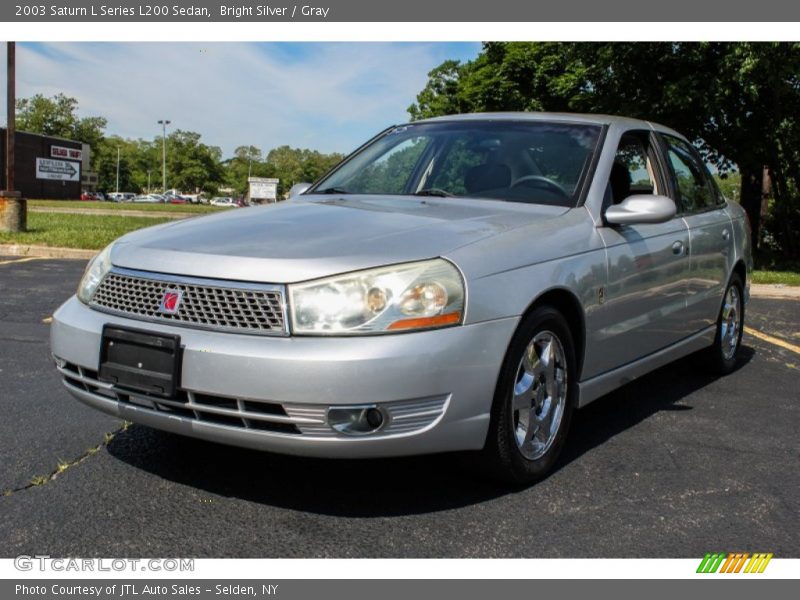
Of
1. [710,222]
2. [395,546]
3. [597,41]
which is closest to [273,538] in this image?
[395,546]

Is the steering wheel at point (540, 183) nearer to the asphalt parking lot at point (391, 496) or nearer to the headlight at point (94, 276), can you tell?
the asphalt parking lot at point (391, 496)

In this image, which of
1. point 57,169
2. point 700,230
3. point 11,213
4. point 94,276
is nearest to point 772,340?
point 700,230

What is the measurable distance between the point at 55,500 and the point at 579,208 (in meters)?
2.52

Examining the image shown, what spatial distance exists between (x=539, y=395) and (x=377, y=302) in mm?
968

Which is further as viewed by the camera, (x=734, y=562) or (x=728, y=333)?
(x=728, y=333)

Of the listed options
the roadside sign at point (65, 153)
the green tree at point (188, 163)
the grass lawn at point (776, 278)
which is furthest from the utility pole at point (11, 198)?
the green tree at point (188, 163)

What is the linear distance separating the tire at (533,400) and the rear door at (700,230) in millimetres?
1501

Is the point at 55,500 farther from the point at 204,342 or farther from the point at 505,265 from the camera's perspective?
the point at 505,265

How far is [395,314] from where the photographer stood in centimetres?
277

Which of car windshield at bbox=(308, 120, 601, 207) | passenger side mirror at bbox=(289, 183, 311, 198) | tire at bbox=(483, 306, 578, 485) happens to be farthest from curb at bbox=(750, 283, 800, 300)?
tire at bbox=(483, 306, 578, 485)

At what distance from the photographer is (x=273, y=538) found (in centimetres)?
278

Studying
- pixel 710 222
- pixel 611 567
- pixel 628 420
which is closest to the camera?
pixel 611 567

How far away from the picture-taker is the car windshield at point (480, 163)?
400 cm

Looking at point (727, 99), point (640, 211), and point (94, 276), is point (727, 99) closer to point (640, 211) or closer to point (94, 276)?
point (640, 211)
